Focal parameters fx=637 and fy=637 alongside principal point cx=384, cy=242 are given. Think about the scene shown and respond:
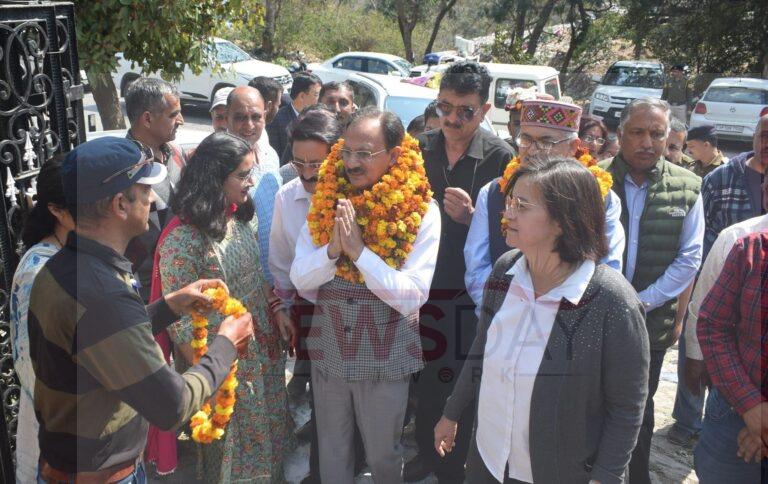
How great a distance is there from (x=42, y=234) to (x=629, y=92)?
19.1 metres

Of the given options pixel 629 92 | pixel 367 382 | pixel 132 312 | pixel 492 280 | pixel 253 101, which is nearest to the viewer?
pixel 132 312

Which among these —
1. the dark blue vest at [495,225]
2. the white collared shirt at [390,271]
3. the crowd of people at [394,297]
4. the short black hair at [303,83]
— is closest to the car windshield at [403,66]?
the short black hair at [303,83]

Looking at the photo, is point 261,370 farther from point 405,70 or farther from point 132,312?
point 405,70

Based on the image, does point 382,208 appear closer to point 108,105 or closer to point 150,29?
point 150,29

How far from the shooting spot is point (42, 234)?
7.71 ft

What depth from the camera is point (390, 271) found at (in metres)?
2.92

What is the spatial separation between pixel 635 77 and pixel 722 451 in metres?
19.5

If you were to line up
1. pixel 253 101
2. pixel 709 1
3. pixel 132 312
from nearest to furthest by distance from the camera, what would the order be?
1. pixel 132 312
2. pixel 253 101
3. pixel 709 1

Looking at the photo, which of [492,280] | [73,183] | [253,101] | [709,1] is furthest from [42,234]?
[709,1]

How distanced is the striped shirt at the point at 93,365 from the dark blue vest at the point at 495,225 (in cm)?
170

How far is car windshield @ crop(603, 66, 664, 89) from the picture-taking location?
1992 cm

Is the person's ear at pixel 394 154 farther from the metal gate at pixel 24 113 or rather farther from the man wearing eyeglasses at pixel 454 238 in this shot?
A: the metal gate at pixel 24 113

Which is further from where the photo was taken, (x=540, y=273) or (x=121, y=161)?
(x=540, y=273)

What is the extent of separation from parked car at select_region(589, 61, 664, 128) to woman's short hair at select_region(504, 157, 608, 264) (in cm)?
1647
